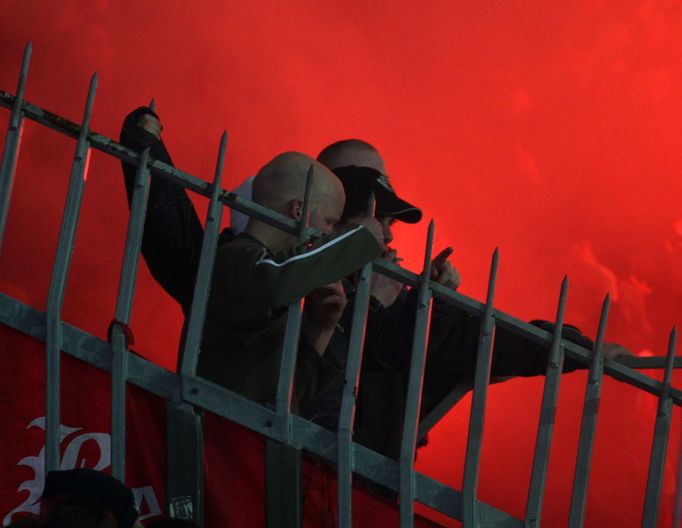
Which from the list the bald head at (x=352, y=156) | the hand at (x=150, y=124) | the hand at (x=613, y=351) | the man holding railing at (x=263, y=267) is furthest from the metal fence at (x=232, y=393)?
the bald head at (x=352, y=156)

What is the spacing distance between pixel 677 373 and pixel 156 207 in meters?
3.97

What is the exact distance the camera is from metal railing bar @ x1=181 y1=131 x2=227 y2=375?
4.43 meters

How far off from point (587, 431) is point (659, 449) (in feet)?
0.95

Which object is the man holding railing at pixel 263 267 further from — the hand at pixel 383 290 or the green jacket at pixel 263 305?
the hand at pixel 383 290

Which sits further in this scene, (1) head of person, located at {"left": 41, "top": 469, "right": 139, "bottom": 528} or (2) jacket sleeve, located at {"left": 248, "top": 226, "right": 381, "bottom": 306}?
(2) jacket sleeve, located at {"left": 248, "top": 226, "right": 381, "bottom": 306}

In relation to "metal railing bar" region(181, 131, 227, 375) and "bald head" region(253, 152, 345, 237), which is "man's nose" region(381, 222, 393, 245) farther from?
"metal railing bar" region(181, 131, 227, 375)

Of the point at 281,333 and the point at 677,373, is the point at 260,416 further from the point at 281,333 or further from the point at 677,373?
the point at 677,373

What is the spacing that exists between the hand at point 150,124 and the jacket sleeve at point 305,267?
63cm

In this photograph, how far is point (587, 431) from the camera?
4.76m

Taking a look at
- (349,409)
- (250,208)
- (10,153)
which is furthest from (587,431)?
(10,153)

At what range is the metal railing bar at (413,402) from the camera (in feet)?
14.9

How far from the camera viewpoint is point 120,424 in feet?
14.1

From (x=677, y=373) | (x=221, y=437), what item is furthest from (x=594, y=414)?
(x=677, y=373)

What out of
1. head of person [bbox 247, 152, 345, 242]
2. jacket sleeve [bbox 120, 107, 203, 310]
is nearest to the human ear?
head of person [bbox 247, 152, 345, 242]
